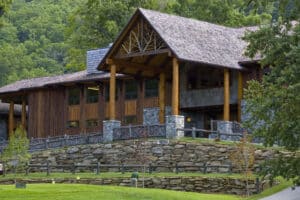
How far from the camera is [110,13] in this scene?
65.2 metres

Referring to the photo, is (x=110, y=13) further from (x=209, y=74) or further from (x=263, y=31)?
(x=263, y=31)

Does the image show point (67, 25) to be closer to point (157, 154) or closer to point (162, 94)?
point (162, 94)

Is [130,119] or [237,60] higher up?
[237,60]

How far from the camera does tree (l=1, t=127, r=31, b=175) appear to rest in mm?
36156

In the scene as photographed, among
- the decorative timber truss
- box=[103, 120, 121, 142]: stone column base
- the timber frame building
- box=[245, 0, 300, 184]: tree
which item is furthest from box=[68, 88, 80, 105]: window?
box=[245, 0, 300, 184]: tree

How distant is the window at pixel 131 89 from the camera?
152 ft

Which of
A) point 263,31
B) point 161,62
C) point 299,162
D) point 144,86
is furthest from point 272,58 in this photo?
point 144,86

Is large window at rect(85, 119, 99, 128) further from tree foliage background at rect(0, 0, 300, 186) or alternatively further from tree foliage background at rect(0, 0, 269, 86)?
tree foliage background at rect(0, 0, 269, 86)

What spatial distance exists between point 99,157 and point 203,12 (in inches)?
1142

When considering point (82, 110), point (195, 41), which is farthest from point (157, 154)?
point (82, 110)

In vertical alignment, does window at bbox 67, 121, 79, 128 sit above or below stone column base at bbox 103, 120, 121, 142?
above

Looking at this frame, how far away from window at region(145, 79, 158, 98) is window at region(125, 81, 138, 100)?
982mm

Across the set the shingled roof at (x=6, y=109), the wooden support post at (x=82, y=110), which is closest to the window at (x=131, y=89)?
the wooden support post at (x=82, y=110)

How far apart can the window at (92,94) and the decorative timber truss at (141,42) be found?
9420 mm
